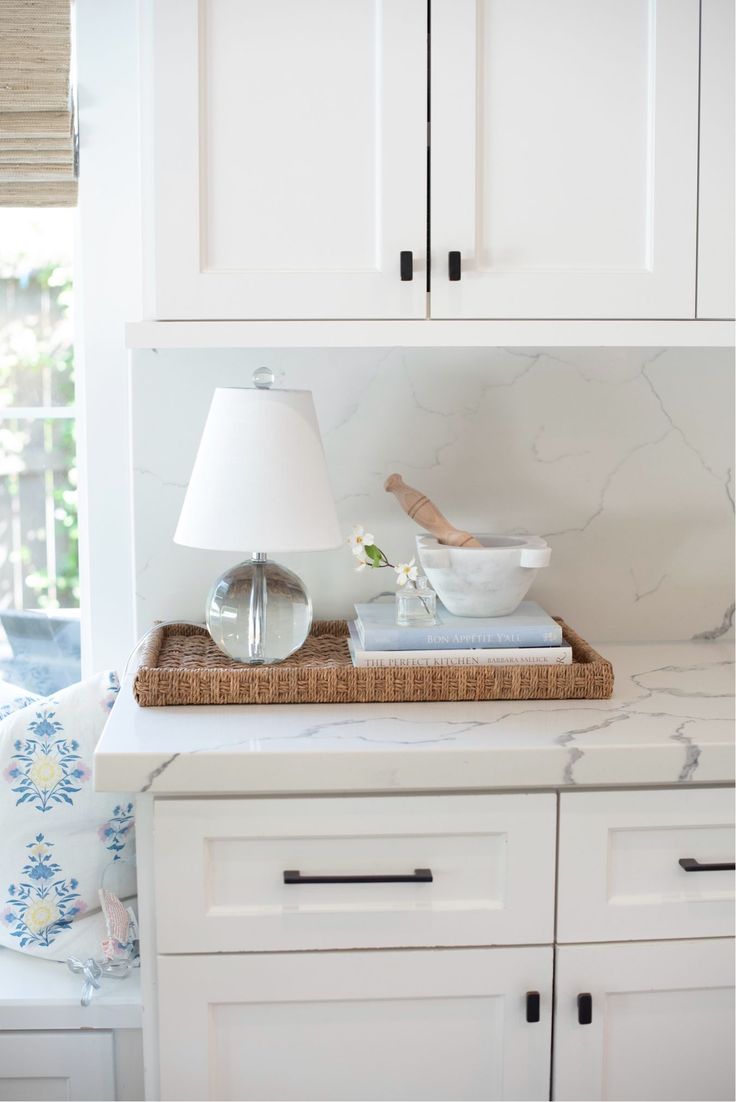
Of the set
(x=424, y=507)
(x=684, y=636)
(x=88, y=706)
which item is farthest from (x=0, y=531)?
(x=684, y=636)

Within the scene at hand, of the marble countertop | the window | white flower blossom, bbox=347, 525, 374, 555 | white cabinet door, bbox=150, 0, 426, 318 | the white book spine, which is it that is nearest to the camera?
the marble countertop

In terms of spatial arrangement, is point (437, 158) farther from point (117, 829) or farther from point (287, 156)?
point (117, 829)

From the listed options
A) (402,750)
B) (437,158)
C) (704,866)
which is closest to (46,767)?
(402,750)

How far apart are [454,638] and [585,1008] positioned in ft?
1.72

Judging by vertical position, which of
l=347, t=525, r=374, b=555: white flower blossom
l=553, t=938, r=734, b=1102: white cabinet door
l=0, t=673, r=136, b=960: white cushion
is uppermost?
l=347, t=525, r=374, b=555: white flower blossom

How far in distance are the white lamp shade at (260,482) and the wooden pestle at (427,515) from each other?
8.4 inches

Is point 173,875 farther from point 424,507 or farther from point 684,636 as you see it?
point 684,636

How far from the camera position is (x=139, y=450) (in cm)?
181

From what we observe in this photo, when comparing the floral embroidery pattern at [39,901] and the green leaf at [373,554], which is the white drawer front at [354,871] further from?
the green leaf at [373,554]

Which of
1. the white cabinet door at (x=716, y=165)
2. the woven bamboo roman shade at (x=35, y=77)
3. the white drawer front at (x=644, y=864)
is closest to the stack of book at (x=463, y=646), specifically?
the white drawer front at (x=644, y=864)

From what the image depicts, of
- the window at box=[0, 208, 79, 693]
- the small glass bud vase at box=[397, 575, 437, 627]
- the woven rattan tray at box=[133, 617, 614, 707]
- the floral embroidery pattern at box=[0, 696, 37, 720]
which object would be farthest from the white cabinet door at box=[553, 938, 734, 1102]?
the window at box=[0, 208, 79, 693]

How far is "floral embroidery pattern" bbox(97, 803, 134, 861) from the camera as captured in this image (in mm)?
1598

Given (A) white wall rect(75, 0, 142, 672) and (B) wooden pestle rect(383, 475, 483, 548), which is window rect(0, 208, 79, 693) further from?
(B) wooden pestle rect(383, 475, 483, 548)

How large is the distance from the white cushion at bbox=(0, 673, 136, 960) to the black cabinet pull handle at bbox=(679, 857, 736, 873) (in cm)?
80
